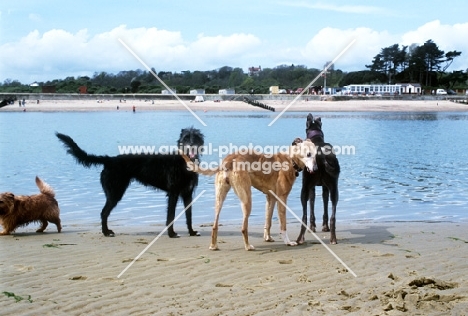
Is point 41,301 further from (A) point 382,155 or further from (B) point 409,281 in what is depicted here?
→ (A) point 382,155

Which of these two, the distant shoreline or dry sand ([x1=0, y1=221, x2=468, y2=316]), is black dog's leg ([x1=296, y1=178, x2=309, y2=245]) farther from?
the distant shoreline

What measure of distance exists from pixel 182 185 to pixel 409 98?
9537cm

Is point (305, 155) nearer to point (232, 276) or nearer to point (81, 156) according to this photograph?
point (232, 276)

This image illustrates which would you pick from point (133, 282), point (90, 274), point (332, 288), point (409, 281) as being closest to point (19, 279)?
point (90, 274)

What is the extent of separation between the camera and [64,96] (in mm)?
98750

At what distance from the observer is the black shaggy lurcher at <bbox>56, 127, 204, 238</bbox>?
8664 millimetres

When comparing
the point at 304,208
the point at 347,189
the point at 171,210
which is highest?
the point at 304,208

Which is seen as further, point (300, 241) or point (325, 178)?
point (325, 178)

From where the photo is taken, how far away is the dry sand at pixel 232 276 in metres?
5.01

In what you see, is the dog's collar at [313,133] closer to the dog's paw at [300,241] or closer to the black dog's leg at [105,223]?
the dog's paw at [300,241]

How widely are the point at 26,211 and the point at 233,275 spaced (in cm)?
387

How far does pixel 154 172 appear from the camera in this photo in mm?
8742

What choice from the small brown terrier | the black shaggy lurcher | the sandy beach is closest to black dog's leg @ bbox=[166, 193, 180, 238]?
the black shaggy lurcher

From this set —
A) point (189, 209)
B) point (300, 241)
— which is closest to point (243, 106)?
point (189, 209)
